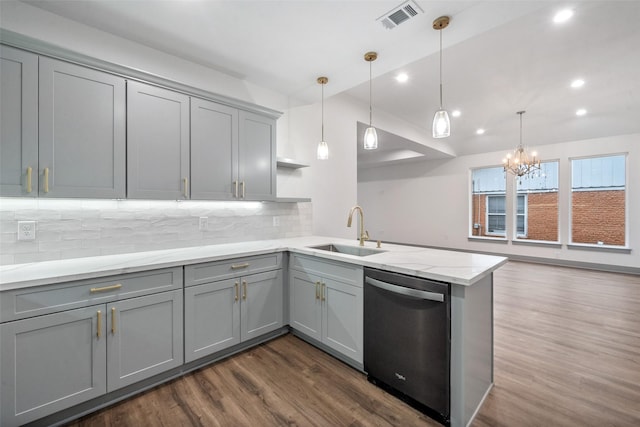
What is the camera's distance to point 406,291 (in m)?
1.71

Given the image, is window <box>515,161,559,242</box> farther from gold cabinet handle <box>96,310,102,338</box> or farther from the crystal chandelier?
gold cabinet handle <box>96,310,102,338</box>

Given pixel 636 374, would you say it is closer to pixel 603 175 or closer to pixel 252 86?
pixel 252 86

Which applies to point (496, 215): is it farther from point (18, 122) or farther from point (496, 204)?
point (18, 122)

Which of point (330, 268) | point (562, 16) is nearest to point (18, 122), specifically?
point (330, 268)

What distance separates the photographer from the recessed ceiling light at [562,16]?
2.46 m

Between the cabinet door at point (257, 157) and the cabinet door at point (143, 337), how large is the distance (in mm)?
1188

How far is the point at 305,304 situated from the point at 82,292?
5.30 ft

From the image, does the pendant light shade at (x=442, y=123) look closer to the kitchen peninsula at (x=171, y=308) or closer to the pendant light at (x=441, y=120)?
the pendant light at (x=441, y=120)

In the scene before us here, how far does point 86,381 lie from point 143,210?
1.29 metres

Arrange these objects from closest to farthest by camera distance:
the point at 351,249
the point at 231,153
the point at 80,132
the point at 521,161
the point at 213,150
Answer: the point at 80,132, the point at 213,150, the point at 231,153, the point at 351,249, the point at 521,161

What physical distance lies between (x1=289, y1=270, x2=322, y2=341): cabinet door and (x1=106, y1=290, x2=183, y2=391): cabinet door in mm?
998

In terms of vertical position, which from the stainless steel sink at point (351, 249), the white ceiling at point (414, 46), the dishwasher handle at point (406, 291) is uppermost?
the white ceiling at point (414, 46)

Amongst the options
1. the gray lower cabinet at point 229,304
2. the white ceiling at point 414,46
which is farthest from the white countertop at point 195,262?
the white ceiling at point 414,46

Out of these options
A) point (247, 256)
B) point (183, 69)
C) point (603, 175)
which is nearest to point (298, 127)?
point (183, 69)
